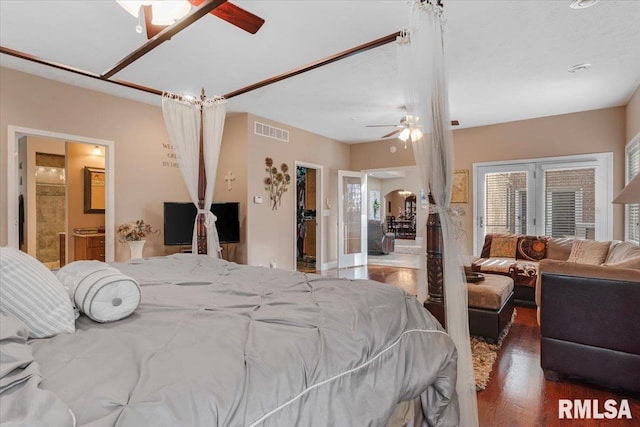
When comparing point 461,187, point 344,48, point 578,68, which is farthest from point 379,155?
point 344,48

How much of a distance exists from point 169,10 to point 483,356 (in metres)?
3.36

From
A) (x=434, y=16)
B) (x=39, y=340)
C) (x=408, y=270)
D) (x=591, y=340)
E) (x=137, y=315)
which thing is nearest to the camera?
(x=39, y=340)

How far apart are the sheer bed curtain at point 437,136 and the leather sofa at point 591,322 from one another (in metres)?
1.03

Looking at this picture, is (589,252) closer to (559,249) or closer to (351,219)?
(559,249)

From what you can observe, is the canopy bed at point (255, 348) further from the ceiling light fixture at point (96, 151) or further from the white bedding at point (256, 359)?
the ceiling light fixture at point (96, 151)

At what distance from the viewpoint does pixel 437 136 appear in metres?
1.79

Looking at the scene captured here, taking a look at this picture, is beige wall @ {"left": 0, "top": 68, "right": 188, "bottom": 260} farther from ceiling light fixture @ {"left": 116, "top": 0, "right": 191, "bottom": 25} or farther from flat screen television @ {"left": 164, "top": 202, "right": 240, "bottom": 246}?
ceiling light fixture @ {"left": 116, "top": 0, "right": 191, "bottom": 25}

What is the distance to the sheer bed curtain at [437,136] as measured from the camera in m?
1.73

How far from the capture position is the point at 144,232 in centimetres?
433

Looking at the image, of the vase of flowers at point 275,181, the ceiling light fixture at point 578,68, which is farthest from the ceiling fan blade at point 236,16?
the ceiling light fixture at point 578,68

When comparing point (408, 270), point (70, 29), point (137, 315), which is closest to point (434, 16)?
point (137, 315)

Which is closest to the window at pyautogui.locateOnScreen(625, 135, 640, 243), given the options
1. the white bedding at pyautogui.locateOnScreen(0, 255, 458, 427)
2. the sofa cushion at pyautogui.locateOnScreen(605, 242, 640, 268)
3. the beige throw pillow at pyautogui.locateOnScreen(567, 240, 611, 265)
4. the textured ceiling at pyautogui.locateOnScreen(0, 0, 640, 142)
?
the beige throw pillow at pyautogui.locateOnScreen(567, 240, 611, 265)

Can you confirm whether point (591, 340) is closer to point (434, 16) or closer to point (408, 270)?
point (434, 16)

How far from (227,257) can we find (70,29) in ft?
11.5
